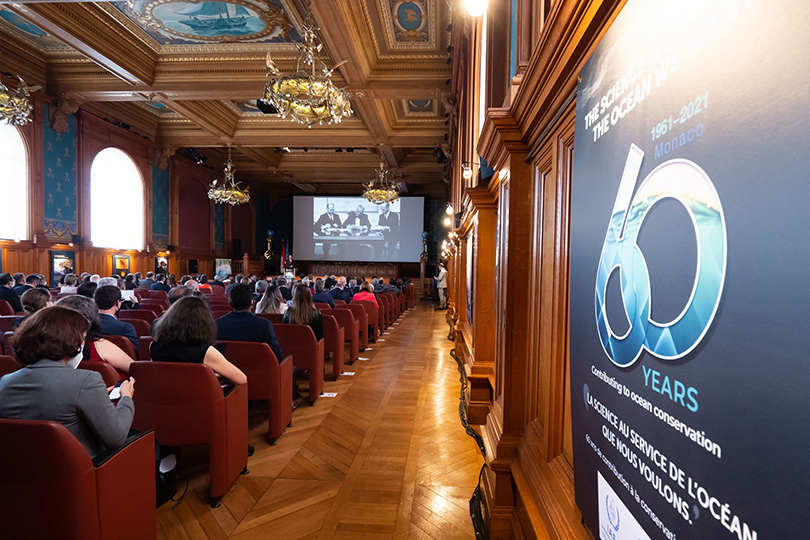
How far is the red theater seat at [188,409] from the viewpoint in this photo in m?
2.10

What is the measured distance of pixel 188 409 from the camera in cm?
215

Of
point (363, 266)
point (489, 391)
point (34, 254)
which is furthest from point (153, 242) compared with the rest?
point (489, 391)

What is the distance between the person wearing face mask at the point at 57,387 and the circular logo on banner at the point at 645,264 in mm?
1708

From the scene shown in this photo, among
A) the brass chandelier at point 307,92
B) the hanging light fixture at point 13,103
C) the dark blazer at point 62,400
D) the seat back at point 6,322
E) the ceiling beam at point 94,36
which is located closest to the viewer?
the dark blazer at point 62,400

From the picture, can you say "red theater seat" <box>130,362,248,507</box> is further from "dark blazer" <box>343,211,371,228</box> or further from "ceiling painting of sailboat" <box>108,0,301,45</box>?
A: "dark blazer" <box>343,211,371,228</box>

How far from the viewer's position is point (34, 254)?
902cm

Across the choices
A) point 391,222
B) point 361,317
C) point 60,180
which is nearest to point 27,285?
point 361,317

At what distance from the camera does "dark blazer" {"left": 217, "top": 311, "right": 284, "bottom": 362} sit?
3.03 m

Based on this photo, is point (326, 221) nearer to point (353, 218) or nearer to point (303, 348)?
point (353, 218)

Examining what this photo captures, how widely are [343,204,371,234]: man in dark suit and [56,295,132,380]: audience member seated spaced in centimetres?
1712

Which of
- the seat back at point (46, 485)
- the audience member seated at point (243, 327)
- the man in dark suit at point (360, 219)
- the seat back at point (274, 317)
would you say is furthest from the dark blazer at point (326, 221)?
the seat back at point (46, 485)

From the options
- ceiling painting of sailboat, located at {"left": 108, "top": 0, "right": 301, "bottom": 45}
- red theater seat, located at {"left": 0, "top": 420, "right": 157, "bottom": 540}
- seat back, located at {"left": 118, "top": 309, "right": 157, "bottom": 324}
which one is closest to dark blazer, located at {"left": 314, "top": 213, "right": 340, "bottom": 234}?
ceiling painting of sailboat, located at {"left": 108, "top": 0, "right": 301, "bottom": 45}

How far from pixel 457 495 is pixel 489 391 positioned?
958mm

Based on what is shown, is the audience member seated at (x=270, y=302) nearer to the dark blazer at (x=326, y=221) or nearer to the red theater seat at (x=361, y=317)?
the red theater seat at (x=361, y=317)
